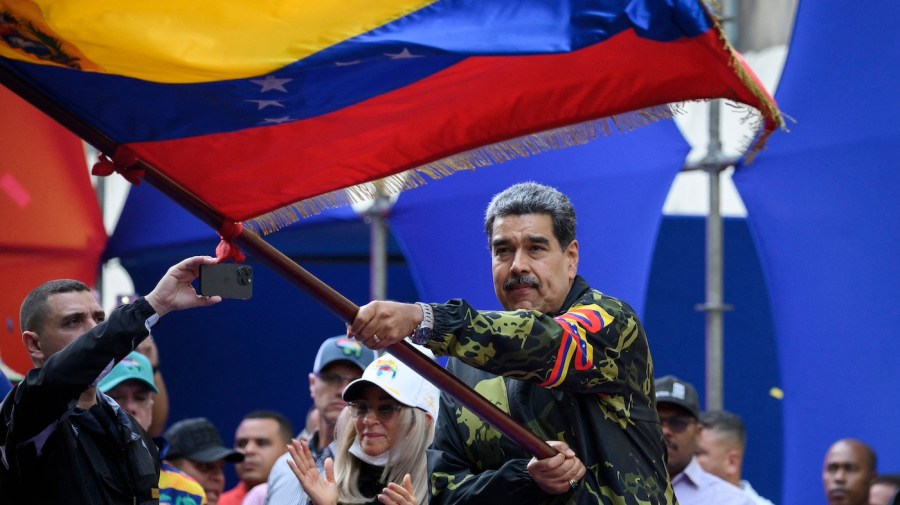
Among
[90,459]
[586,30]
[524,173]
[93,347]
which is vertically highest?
[524,173]

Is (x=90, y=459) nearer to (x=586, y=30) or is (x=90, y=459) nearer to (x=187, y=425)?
(x=586, y=30)

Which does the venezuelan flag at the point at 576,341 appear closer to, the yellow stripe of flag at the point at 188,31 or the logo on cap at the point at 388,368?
the yellow stripe of flag at the point at 188,31

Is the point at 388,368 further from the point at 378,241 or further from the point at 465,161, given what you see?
the point at 378,241

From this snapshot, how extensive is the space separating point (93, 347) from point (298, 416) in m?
6.09

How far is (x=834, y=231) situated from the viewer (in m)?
6.70

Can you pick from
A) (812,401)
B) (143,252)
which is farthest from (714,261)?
(143,252)

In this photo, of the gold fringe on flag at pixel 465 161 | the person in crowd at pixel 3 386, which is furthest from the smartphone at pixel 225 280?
the person in crowd at pixel 3 386

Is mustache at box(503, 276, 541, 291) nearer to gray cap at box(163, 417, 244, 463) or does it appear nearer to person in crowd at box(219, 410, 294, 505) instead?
gray cap at box(163, 417, 244, 463)

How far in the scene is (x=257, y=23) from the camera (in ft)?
11.2

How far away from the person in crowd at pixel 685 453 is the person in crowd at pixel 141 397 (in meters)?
2.25

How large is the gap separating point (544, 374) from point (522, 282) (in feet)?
1.47

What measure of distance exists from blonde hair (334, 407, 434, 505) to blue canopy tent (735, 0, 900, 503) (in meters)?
2.63

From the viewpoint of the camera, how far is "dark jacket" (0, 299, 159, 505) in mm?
3637

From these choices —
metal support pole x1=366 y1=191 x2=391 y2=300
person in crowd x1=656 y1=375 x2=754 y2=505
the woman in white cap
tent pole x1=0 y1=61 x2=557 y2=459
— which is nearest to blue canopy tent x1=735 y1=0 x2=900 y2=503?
person in crowd x1=656 y1=375 x2=754 y2=505
